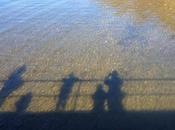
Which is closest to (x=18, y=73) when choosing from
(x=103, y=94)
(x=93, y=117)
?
(x=103, y=94)

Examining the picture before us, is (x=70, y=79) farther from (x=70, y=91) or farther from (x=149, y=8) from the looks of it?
(x=149, y=8)

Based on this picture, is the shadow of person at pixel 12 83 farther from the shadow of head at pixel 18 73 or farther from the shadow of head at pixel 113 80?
the shadow of head at pixel 113 80

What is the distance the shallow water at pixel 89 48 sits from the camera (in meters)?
11.7

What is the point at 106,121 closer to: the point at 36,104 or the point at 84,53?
the point at 36,104

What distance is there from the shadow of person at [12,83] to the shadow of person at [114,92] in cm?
325

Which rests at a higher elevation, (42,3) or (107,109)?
(42,3)

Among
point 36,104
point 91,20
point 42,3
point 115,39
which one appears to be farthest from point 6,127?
point 42,3

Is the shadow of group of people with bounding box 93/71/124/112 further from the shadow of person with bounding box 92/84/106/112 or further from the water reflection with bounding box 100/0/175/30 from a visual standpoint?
the water reflection with bounding box 100/0/175/30

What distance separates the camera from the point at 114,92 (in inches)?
461

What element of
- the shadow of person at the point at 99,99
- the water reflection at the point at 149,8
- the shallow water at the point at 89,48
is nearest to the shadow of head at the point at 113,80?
the shallow water at the point at 89,48

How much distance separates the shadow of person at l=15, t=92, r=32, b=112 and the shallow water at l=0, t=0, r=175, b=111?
0.16 metres

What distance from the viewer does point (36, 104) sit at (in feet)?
36.7

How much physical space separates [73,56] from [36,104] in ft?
13.0

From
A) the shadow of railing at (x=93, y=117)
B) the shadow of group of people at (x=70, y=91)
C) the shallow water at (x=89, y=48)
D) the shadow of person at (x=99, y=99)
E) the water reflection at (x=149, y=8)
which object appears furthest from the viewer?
the water reflection at (x=149, y=8)
